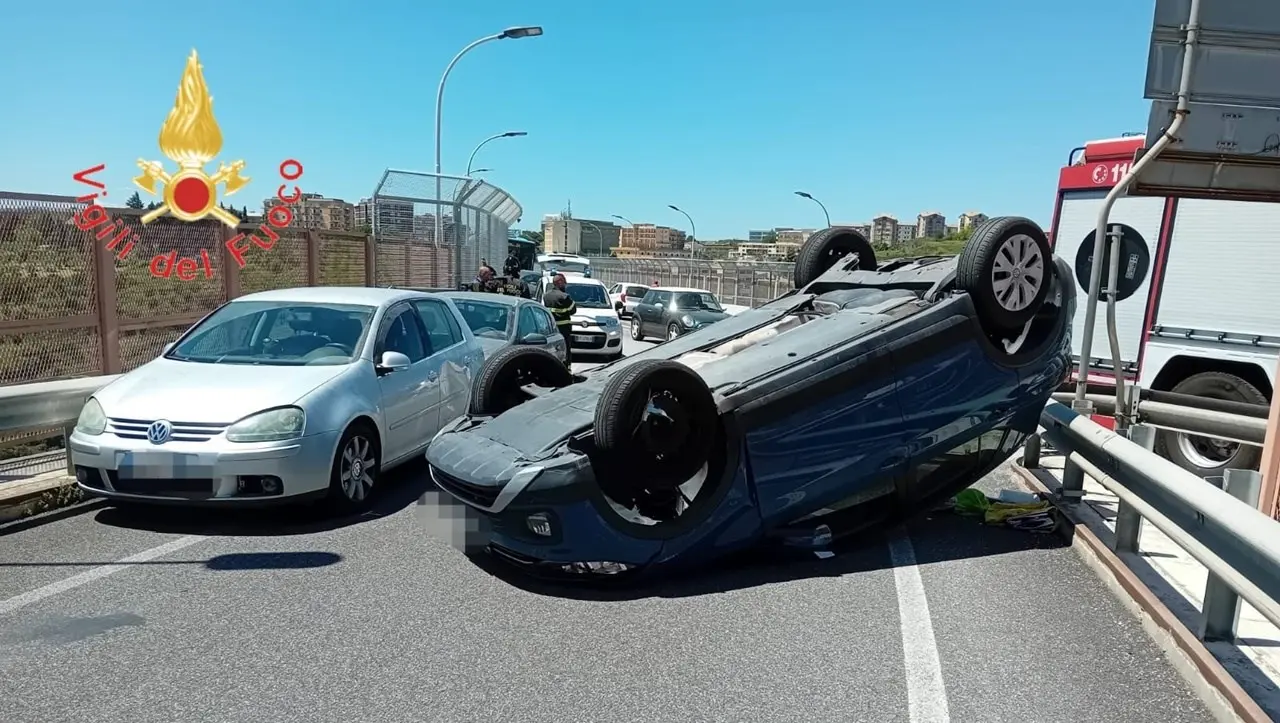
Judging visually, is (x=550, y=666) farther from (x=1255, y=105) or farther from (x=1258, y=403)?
(x=1258, y=403)

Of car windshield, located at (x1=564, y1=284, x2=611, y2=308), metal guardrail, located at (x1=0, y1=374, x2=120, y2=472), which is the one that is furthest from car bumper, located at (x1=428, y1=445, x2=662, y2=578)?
car windshield, located at (x1=564, y1=284, x2=611, y2=308)

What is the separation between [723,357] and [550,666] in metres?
2.38

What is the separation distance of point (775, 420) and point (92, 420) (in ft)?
14.3

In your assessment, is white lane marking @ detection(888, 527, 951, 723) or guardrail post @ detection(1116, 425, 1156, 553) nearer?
white lane marking @ detection(888, 527, 951, 723)

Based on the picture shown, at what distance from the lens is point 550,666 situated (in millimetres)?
3611

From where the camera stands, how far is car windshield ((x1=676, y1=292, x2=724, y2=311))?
68.2 ft

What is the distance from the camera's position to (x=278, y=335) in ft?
21.2

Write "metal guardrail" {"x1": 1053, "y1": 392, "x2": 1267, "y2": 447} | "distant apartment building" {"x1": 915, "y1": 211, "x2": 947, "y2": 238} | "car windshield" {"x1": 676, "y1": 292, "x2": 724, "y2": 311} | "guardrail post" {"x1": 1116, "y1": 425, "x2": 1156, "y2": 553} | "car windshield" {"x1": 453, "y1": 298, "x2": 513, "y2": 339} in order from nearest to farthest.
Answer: "guardrail post" {"x1": 1116, "y1": 425, "x2": 1156, "y2": 553}, "metal guardrail" {"x1": 1053, "y1": 392, "x2": 1267, "y2": 447}, "car windshield" {"x1": 453, "y1": 298, "x2": 513, "y2": 339}, "car windshield" {"x1": 676, "y1": 292, "x2": 724, "y2": 311}, "distant apartment building" {"x1": 915, "y1": 211, "x2": 947, "y2": 238}

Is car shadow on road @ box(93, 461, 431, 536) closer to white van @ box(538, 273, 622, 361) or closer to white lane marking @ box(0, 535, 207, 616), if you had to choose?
white lane marking @ box(0, 535, 207, 616)

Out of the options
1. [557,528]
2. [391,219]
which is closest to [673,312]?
[391,219]

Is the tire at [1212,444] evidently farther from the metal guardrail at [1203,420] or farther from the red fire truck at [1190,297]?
the metal guardrail at [1203,420]

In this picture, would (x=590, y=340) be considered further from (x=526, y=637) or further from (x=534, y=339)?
(x=526, y=637)

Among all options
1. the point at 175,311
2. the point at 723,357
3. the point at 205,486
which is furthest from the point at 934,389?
the point at 175,311

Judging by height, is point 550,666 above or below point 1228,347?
below
